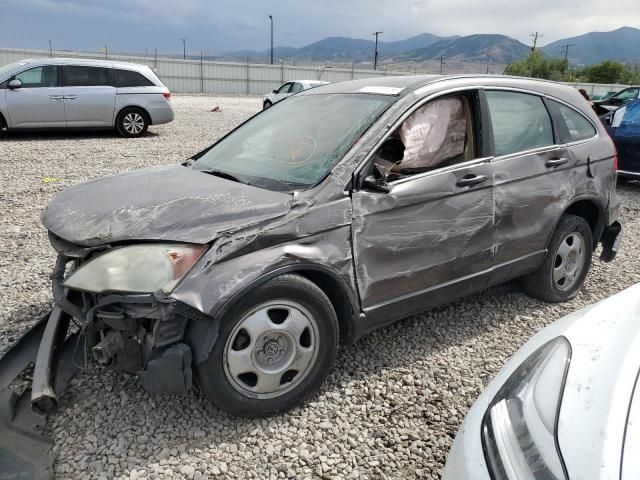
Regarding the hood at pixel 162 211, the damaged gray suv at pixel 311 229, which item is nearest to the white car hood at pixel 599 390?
the damaged gray suv at pixel 311 229

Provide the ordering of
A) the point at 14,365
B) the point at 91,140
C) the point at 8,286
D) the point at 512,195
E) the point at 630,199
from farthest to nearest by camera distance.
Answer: the point at 91,140
the point at 630,199
the point at 8,286
the point at 512,195
the point at 14,365

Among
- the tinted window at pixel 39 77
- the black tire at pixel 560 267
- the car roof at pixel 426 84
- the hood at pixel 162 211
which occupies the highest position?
the tinted window at pixel 39 77

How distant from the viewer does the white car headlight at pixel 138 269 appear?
2.24 meters

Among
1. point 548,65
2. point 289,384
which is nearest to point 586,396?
point 289,384

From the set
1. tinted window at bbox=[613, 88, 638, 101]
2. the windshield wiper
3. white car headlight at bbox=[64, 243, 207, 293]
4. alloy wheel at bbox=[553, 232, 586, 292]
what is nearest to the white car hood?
white car headlight at bbox=[64, 243, 207, 293]

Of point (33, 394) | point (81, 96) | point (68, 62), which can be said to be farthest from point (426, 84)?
point (68, 62)

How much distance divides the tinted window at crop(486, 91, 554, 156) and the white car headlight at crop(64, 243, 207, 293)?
2.20 meters

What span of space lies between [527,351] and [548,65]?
258 feet

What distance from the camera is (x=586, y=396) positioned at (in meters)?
1.52

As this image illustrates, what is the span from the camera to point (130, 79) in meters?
12.0

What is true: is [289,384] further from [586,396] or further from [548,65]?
[548,65]

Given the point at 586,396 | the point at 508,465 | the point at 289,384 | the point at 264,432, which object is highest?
the point at 586,396

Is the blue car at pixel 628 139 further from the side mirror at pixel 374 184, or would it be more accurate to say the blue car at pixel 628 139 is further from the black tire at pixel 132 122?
the black tire at pixel 132 122

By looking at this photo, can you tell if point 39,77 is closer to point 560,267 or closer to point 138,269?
point 138,269
